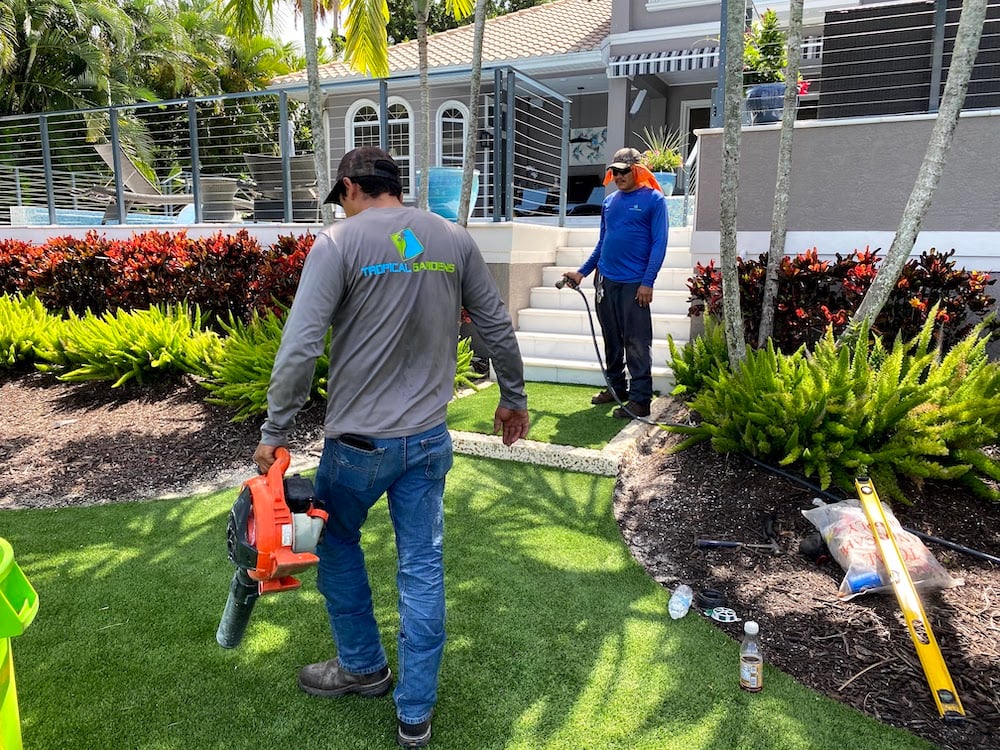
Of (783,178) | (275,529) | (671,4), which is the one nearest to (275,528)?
(275,529)

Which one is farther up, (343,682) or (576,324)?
(576,324)

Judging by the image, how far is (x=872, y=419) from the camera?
12.8 ft

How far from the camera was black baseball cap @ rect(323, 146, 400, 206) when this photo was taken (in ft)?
7.86

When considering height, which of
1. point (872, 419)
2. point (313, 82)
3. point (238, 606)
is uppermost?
point (313, 82)

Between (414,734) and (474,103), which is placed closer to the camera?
(414,734)

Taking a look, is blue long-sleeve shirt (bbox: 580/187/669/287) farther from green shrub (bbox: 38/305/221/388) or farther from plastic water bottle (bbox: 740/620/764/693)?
green shrub (bbox: 38/305/221/388)

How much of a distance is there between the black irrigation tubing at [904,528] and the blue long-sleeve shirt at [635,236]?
165 cm

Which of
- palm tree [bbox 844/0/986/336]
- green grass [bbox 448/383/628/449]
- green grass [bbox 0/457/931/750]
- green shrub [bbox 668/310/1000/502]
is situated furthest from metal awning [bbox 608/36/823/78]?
green grass [bbox 0/457/931/750]

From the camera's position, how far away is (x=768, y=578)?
3469 millimetres

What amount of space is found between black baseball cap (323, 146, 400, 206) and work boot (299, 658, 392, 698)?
5.55ft

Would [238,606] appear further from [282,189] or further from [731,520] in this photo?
[282,189]

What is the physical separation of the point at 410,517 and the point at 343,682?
768 millimetres

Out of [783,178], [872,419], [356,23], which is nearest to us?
[872,419]

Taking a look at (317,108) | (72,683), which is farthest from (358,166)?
(317,108)
